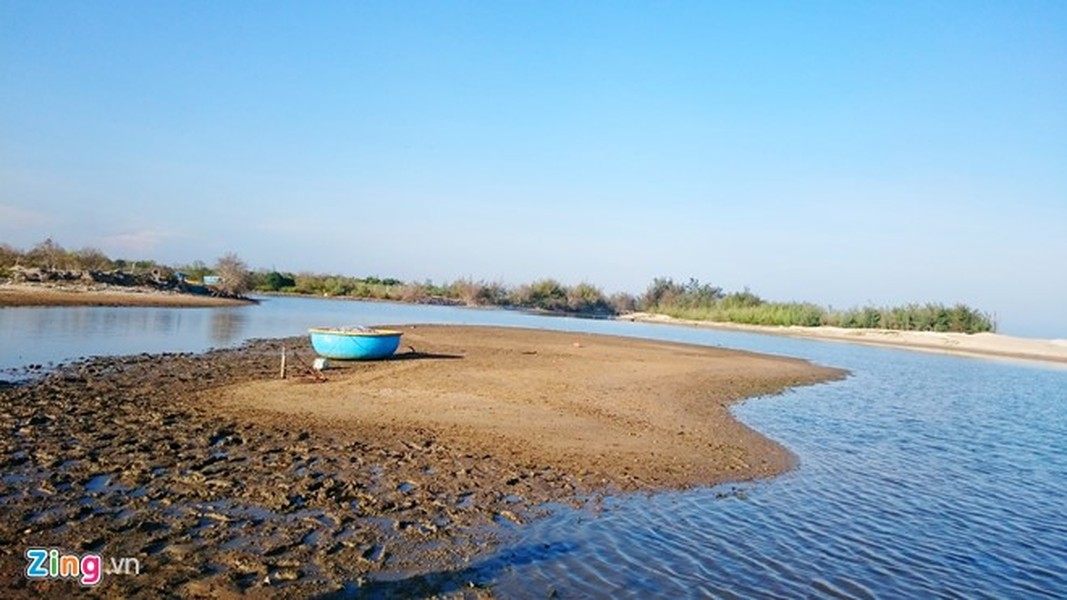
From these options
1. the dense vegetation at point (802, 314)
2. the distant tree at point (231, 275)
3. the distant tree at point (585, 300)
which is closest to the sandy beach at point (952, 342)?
the dense vegetation at point (802, 314)

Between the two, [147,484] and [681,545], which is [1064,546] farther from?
[147,484]

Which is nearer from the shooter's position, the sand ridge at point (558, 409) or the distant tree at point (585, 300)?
the sand ridge at point (558, 409)

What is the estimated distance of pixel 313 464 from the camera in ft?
30.1

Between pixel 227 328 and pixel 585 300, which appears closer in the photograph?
pixel 227 328

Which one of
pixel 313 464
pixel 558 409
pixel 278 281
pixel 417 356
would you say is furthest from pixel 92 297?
pixel 278 281

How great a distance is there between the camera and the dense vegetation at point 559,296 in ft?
214

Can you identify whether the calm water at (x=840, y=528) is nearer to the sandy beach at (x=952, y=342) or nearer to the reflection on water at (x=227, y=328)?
the reflection on water at (x=227, y=328)

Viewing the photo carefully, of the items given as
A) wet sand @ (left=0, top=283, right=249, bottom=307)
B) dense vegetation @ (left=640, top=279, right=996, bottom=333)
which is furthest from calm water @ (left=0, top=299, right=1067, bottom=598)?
dense vegetation @ (left=640, top=279, right=996, bottom=333)

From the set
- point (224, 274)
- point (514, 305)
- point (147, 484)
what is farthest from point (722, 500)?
point (514, 305)

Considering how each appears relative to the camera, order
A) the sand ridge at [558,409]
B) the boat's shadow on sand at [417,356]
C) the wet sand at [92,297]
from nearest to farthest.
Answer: the sand ridge at [558,409] → the boat's shadow on sand at [417,356] → the wet sand at [92,297]

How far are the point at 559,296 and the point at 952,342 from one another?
61414mm

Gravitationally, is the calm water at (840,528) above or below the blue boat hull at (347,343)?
below

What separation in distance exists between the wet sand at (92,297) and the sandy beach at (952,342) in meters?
56.3

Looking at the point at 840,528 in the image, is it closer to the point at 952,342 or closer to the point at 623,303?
the point at 952,342
